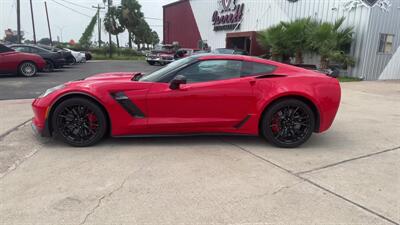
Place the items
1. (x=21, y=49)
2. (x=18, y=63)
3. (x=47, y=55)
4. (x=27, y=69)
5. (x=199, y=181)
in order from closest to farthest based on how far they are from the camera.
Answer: (x=199, y=181)
(x=18, y=63)
(x=27, y=69)
(x=21, y=49)
(x=47, y=55)

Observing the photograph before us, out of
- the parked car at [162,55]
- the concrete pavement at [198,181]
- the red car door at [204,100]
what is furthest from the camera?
the parked car at [162,55]

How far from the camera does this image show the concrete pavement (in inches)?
106

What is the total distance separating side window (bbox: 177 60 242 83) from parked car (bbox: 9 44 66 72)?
1250 cm

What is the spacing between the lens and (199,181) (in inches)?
131

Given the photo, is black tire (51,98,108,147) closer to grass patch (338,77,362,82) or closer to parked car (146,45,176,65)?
grass patch (338,77,362,82)

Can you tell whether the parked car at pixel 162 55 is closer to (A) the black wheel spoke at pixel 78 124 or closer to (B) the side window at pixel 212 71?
(B) the side window at pixel 212 71

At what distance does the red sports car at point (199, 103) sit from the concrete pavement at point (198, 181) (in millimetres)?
263

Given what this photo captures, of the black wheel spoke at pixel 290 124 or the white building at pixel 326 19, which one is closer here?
the black wheel spoke at pixel 290 124

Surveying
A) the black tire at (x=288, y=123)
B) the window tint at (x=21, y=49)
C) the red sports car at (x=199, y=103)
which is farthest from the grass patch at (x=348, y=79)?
the window tint at (x=21, y=49)

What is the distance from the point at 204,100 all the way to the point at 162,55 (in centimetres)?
2179

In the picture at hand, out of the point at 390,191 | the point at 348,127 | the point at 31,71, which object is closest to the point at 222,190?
the point at 390,191

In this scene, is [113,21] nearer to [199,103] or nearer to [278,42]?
[278,42]

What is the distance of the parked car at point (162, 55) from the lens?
25281 mm

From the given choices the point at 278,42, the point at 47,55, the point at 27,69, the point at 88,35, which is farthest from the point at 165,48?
the point at 88,35
